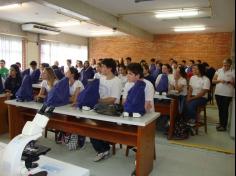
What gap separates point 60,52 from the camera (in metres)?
11.4

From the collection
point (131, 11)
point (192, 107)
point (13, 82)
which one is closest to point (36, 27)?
point (131, 11)

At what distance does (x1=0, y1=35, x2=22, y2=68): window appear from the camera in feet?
28.3

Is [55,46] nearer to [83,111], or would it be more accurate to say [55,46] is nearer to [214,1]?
[214,1]

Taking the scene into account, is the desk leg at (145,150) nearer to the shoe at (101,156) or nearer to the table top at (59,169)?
the shoe at (101,156)

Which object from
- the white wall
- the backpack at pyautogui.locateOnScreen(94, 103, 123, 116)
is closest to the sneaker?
the backpack at pyautogui.locateOnScreen(94, 103, 123, 116)

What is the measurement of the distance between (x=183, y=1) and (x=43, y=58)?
680cm

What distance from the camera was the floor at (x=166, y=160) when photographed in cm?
301

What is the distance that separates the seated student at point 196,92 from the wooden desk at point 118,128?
1743 millimetres

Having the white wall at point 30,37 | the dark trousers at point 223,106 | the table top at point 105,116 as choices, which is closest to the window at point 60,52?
the white wall at point 30,37

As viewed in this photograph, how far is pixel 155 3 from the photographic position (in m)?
5.62

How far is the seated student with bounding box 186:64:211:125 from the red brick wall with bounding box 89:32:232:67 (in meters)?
5.75

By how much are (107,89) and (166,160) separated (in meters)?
1.28

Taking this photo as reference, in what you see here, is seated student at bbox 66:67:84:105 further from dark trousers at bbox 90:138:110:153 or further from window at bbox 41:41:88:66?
window at bbox 41:41:88:66

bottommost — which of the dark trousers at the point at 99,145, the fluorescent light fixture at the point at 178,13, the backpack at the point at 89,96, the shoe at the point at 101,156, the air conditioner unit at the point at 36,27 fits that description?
the shoe at the point at 101,156
